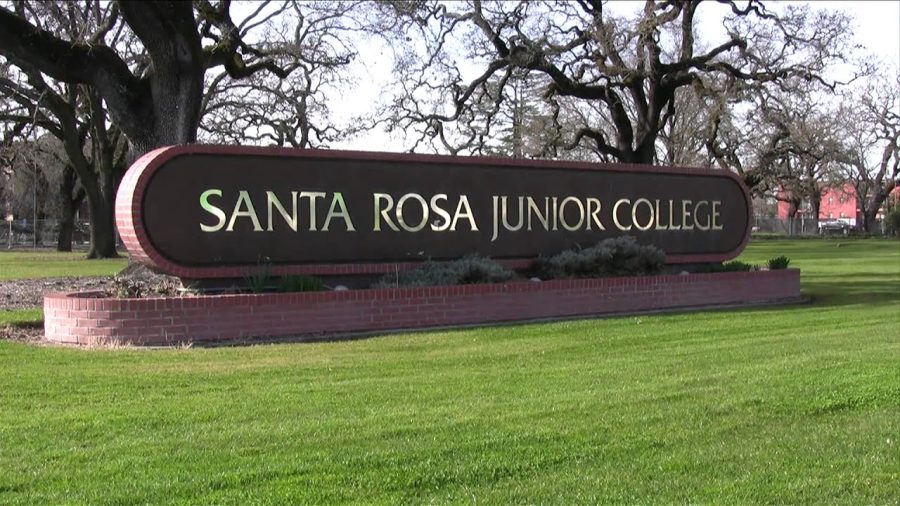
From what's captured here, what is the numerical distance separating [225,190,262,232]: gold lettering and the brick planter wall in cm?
145

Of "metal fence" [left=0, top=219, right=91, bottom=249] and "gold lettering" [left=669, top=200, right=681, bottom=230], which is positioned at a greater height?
"gold lettering" [left=669, top=200, right=681, bottom=230]

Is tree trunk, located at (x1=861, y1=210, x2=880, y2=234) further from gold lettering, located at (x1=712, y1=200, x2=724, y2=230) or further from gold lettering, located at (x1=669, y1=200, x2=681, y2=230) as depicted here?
gold lettering, located at (x1=669, y1=200, x2=681, y2=230)

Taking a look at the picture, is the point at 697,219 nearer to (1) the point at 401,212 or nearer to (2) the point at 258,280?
(1) the point at 401,212

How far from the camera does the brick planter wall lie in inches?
460

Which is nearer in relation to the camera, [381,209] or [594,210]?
[381,209]

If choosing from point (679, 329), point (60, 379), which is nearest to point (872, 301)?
point (679, 329)

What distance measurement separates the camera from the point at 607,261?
16797 millimetres

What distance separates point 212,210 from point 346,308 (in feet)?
7.53

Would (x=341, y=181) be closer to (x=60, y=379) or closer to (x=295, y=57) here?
(x=60, y=379)

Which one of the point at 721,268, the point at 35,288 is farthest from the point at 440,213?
the point at 35,288

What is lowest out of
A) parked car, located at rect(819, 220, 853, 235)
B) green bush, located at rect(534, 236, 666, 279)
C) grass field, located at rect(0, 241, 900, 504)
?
grass field, located at rect(0, 241, 900, 504)

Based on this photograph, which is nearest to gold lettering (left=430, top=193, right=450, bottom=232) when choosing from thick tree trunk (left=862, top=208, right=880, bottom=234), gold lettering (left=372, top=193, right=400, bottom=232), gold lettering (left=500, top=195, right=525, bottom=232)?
gold lettering (left=372, top=193, right=400, bottom=232)

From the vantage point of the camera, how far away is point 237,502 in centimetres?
521

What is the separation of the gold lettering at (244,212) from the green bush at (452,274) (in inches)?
80.8
